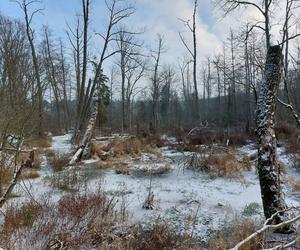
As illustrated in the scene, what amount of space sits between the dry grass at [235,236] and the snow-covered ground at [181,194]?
26 cm

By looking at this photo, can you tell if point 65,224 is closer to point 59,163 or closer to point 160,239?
point 160,239

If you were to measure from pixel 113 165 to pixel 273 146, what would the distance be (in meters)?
7.14

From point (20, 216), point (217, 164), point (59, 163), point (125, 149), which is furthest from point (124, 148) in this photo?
point (20, 216)

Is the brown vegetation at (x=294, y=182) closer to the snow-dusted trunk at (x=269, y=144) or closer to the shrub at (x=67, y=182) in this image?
the snow-dusted trunk at (x=269, y=144)

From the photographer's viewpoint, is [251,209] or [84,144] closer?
[251,209]

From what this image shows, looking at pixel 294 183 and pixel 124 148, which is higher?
pixel 124 148

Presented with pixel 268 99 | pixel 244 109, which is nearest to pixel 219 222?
pixel 268 99

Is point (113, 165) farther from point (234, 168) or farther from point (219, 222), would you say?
point (219, 222)

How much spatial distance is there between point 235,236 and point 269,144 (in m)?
1.57

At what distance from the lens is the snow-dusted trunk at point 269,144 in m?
5.45

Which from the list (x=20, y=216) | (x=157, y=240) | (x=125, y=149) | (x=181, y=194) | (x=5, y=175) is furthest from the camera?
(x=125, y=149)

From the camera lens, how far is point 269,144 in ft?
18.0

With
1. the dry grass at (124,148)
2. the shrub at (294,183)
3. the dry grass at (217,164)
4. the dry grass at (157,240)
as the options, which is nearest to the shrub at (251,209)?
the dry grass at (157,240)

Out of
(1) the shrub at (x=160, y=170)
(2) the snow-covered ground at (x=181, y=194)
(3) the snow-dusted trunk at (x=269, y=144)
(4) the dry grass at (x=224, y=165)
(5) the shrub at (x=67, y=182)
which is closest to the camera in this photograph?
(3) the snow-dusted trunk at (x=269, y=144)
